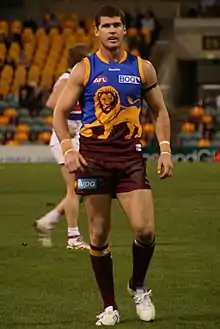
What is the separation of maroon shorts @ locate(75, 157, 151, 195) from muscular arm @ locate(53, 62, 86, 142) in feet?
0.85

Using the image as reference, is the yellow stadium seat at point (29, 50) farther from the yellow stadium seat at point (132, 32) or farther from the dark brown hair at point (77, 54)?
the dark brown hair at point (77, 54)

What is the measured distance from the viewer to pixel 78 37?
3506 cm

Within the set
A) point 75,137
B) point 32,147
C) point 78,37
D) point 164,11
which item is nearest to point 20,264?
point 75,137

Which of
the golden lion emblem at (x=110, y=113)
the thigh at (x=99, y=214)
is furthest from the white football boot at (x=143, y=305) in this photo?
the golden lion emblem at (x=110, y=113)

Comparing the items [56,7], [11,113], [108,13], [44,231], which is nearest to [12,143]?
[11,113]

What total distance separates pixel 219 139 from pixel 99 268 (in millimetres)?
22562

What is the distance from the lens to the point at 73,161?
6.91m

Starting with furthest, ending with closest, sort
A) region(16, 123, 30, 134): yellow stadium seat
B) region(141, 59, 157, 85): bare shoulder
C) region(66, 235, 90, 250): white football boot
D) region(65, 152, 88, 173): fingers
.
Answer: region(16, 123, 30, 134): yellow stadium seat
region(66, 235, 90, 250): white football boot
region(141, 59, 157, 85): bare shoulder
region(65, 152, 88, 173): fingers

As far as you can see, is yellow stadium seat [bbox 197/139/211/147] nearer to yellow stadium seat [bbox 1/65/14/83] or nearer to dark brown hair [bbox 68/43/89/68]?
yellow stadium seat [bbox 1/65/14/83]

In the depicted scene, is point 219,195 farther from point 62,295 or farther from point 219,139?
point 219,139

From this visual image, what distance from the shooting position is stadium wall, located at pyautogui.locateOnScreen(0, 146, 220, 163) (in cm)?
2795

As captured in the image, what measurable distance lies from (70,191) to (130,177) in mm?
3892

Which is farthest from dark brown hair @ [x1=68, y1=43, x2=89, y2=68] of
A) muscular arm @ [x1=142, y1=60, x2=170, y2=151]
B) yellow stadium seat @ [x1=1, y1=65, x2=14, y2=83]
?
yellow stadium seat @ [x1=1, y1=65, x2=14, y2=83]

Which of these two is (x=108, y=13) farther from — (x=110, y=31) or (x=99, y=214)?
(x=99, y=214)
